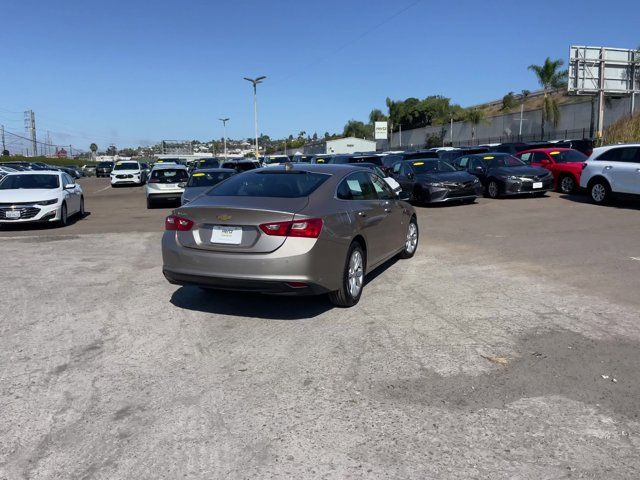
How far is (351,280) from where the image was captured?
19.7ft

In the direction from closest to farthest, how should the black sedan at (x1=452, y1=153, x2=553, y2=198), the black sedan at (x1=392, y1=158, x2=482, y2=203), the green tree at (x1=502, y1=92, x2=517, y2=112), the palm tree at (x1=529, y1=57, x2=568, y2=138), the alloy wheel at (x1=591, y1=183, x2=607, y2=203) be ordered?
the alloy wheel at (x1=591, y1=183, x2=607, y2=203)
the black sedan at (x1=392, y1=158, x2=482, y2=203)
the black sedan at (x1=452, y1=153, x2=553, y2=198)
the palm tree at (x1=529, y1=57, x2=568, y2=138)
the green tree at (x1=502, y1=92, x2=517, y2=112)

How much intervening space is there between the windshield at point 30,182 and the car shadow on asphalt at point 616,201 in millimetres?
14684

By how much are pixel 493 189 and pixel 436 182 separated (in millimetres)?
2805

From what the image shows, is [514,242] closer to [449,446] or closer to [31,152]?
[449,446]

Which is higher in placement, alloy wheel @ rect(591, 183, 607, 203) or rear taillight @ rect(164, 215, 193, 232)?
rear taillight @ rect(164, 215, 193, 232)

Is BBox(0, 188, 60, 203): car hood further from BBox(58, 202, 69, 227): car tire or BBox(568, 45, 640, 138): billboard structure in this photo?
BBox(568, 45, 640, 138): billboard structure

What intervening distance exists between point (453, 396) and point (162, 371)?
227 cm

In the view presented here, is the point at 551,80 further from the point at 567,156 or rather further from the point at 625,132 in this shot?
the point at 567,156

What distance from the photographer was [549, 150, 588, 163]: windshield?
18.9 m

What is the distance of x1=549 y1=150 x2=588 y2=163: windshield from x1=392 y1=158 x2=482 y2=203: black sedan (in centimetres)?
420

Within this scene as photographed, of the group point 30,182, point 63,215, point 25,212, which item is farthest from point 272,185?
point 30,182

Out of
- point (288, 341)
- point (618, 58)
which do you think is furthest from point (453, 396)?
point (618, 58)

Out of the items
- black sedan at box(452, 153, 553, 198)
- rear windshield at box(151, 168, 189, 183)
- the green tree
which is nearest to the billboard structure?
black sedan at box(452, 153, 553, 198)

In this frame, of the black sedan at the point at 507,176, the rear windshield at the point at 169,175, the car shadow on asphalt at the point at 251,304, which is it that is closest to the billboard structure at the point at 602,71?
the black sedan at the point at 507,176
